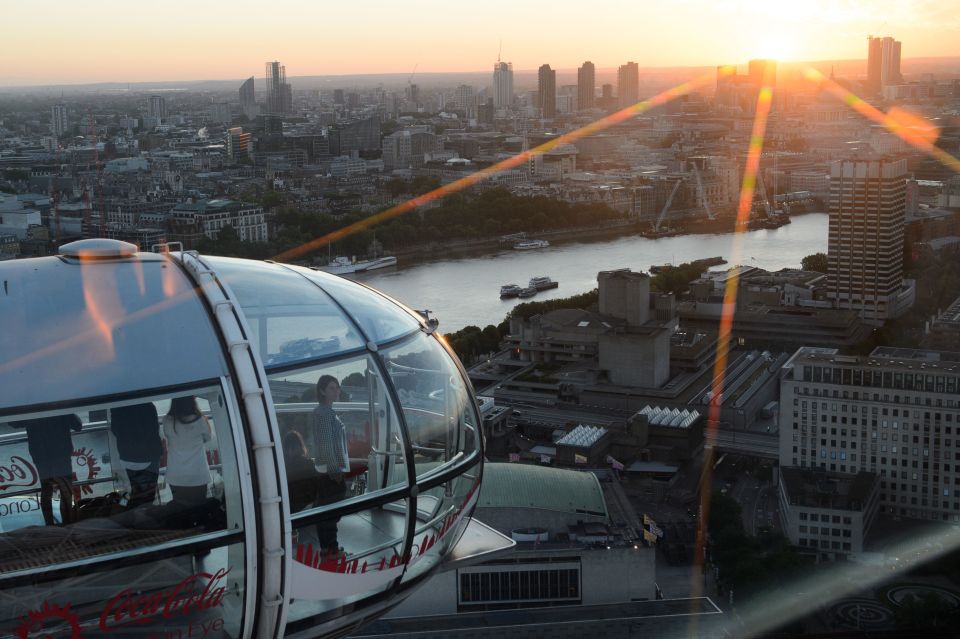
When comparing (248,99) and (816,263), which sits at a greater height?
(248,99)

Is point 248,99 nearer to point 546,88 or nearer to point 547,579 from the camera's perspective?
point 546,88

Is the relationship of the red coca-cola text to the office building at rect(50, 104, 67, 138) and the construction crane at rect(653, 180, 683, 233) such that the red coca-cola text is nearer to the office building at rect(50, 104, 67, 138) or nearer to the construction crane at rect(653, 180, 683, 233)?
the construction crane at rect(653, 180, 683, 233)

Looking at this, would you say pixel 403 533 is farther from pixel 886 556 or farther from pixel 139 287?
pixel 886 556

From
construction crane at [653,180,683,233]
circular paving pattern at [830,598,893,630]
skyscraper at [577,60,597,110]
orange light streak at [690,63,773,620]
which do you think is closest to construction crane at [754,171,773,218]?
orange light streak at [690,63,773,620]

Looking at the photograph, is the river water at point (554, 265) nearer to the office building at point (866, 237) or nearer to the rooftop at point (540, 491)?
the office building at point (866, 237)

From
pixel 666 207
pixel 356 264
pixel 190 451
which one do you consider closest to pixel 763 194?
pixel 666 207

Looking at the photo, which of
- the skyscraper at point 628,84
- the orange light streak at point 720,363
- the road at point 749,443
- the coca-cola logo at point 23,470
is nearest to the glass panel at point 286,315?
the coca-cola logo at point 23,470
